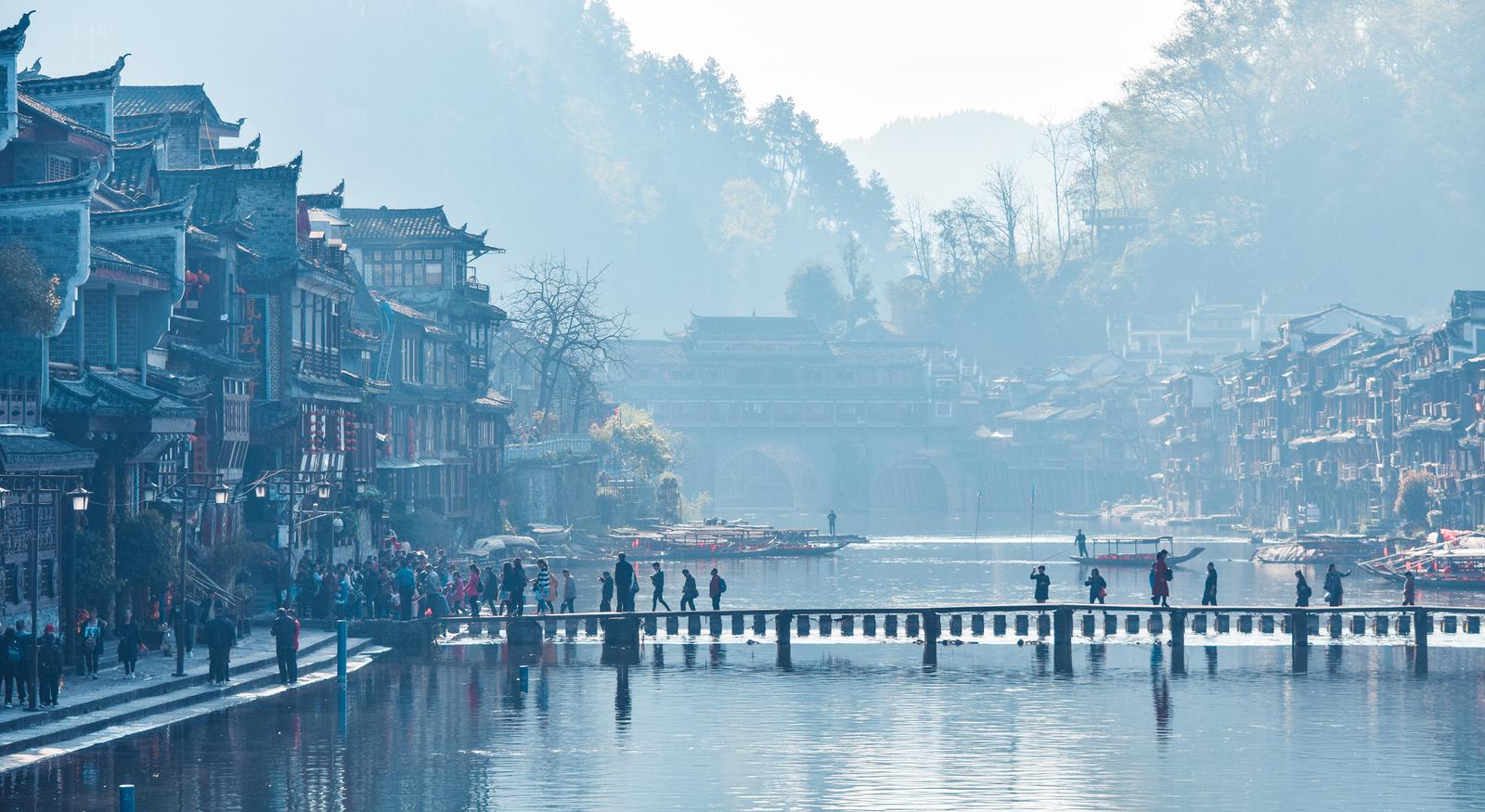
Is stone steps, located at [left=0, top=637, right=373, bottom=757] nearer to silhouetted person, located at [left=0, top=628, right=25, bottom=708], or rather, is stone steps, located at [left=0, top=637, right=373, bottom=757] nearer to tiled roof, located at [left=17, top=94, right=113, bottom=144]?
silhouetted person, located at [left=0, top=628, right=25, bottom=708]

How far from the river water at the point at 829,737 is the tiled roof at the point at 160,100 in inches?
877

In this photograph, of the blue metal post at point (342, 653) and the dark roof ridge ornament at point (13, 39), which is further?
the blue metal post at point (342, 653)

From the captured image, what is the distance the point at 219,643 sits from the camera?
3728 centimetres

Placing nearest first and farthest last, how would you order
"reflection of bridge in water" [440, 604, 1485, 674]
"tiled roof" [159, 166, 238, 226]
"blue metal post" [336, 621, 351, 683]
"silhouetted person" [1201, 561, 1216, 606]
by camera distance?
"blue metal post" [336, 621, 351, 683], "reflection of bridge in water" [440, 604, 1485, 674], "silhouetted person" [1201, 561, 1216, 606], "tiled roof" [159, 166, 238, 226]

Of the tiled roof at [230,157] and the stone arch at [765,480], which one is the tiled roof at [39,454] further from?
the stone arch at [765,480]

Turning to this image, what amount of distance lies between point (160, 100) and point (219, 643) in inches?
1167

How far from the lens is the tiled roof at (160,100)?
60.6 meters

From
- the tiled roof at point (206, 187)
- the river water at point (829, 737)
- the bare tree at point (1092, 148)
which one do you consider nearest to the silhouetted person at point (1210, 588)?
the river water at point (829, 737)

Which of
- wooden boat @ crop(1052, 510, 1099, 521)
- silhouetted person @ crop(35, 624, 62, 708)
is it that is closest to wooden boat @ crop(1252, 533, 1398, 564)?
wooden boat @ crop(1052, 510, 1099, 521)

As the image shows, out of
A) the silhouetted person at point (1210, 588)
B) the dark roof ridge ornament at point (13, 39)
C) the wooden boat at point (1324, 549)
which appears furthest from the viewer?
the wooden boat at point (1324, 549)

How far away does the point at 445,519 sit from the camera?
2928 inches

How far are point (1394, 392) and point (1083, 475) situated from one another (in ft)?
160

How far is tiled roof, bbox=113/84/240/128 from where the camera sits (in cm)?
6062

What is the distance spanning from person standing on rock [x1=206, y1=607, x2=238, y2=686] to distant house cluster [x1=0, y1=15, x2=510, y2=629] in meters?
3.48
